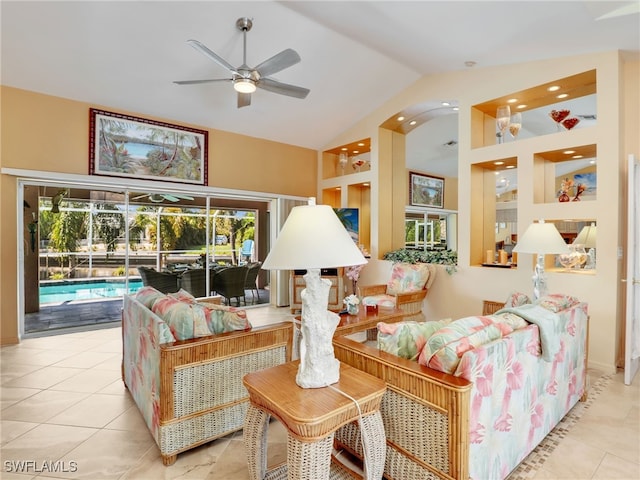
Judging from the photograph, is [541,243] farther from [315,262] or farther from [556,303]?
[315,262]

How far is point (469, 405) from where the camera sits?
4.88 feet

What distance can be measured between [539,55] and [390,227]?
124 inches

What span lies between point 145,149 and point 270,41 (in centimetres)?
245

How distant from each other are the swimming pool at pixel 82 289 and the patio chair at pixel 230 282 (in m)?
1.19

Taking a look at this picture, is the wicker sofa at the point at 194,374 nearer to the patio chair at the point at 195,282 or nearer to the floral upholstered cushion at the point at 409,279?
the floral upholstered cushion at the point at 409,279

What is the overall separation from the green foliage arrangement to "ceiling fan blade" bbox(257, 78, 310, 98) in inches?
114

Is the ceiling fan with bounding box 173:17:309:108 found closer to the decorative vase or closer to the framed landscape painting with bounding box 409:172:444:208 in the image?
the decorative vase

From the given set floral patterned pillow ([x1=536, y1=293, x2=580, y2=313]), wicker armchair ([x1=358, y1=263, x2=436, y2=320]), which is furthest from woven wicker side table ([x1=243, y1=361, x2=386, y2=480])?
wicker armchair ([x1=358, y1=263, x2=436, y2=320])

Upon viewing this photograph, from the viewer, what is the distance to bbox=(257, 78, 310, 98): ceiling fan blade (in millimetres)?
3736

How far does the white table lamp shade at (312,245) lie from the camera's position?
60.6 inches

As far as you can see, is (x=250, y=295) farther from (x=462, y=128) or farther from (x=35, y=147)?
(x=462, y=128)

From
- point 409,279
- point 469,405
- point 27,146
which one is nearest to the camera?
point 469,405

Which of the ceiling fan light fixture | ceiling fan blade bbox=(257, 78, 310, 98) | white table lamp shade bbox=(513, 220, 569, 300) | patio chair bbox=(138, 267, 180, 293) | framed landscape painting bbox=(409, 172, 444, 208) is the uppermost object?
ceiling fan blade bbox=(257, 78, 310, 98)

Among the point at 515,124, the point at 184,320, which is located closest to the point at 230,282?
the point at 184,320
